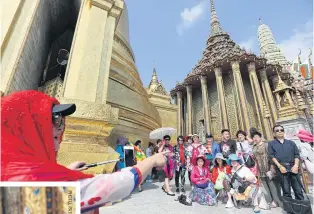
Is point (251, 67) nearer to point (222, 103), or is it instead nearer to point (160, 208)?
point (222, 103)

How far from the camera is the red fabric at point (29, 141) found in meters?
0.69

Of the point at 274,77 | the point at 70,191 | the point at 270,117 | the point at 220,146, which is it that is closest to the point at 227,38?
the point at 274,77

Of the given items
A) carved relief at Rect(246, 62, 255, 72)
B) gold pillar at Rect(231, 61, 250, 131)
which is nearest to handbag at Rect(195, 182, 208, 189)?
gold pillar at Rect(231, 61, 250, 131)

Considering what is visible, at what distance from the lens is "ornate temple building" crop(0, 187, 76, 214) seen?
0.65 m

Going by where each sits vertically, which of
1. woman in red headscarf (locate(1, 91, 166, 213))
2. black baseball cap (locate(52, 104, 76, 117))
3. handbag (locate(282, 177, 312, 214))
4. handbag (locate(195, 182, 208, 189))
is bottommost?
handbag (locate(282, 177, 312, 214))

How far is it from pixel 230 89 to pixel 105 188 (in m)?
20.7

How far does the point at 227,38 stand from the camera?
77.1 feet

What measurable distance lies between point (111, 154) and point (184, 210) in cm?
140

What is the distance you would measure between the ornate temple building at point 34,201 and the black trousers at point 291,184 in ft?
10.3

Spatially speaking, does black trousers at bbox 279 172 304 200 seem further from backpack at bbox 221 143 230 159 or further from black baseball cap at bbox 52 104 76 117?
black baseball cap at bbox 52 104 76 117

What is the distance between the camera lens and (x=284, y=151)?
2.97 meters

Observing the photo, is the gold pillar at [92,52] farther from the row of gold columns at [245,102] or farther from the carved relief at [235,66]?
the carved relief at [235,66]

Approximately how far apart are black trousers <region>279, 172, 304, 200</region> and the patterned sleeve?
9.51 ft

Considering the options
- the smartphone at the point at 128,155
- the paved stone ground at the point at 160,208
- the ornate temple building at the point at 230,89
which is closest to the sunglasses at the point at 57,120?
the paved stone ground at the point at 160,208
